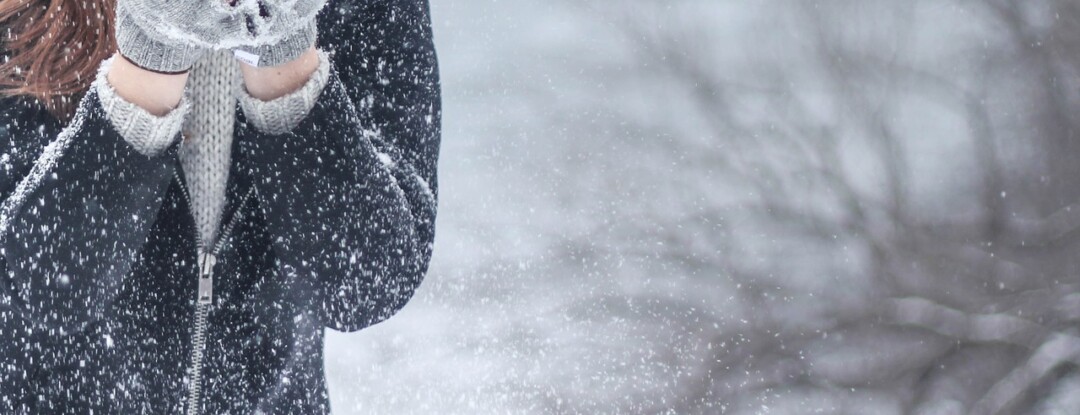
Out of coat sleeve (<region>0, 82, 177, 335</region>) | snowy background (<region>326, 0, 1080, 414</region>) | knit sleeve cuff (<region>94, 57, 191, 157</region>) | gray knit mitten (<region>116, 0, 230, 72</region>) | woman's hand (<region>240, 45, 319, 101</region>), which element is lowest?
coat sleeve (<region>0, 82, 177, 335</region>)

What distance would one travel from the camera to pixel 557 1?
13.1 feet

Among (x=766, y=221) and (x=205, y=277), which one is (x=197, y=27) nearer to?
(x=205, y=277)

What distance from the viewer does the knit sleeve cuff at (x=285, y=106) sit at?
569mm

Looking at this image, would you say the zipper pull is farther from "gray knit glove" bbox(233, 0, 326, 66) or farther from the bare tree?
the bare tree

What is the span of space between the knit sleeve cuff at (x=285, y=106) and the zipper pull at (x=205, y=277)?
0.08m

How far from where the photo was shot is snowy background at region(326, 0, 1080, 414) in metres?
2.83

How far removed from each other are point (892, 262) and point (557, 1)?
5.23ft

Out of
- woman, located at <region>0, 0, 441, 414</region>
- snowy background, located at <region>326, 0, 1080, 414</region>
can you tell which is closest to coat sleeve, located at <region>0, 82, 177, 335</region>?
woman, located at <region>0, 0, 441, 414</region>

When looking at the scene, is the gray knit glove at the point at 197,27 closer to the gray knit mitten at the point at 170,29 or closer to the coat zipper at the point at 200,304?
the gray knit mitten at the point at 170,29

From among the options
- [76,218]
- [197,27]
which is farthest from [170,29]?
[76,218]

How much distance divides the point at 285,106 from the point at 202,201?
9 centimetres

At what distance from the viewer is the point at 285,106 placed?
22.5 inches

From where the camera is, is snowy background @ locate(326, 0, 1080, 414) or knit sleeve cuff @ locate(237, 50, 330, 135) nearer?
knit sleeve cuff @ locate(237, 50, 330, 135)

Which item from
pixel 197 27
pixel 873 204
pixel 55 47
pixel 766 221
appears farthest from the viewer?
pixel 766 221
